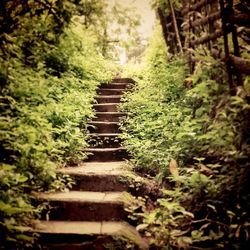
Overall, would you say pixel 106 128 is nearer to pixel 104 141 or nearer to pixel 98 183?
pixel 104 141

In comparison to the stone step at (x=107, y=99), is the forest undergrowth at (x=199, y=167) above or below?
below

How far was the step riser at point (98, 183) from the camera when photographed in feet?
17.7

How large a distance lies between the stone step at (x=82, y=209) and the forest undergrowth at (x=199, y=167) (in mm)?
265

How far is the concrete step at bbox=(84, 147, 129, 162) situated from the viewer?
21.9 ft

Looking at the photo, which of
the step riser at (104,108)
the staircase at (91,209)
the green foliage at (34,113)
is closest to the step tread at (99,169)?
the staircase at (91,209)

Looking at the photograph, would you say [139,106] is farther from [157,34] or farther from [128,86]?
[157,34]

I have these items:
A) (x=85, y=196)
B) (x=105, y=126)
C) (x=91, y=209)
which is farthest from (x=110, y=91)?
(x=91, y=209)

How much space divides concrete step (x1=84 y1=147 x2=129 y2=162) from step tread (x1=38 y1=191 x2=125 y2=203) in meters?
1.45

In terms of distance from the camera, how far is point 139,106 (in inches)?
325

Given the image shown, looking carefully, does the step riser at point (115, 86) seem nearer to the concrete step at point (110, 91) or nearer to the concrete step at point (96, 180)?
the concrete step at point (110, 91)

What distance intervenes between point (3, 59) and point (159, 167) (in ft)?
10.9

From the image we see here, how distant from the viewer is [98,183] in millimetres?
5445

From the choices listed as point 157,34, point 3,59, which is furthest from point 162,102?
point 157,34

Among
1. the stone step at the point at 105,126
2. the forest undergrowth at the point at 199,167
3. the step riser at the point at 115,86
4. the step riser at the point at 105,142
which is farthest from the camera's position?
the step riser at the point at 115,86
